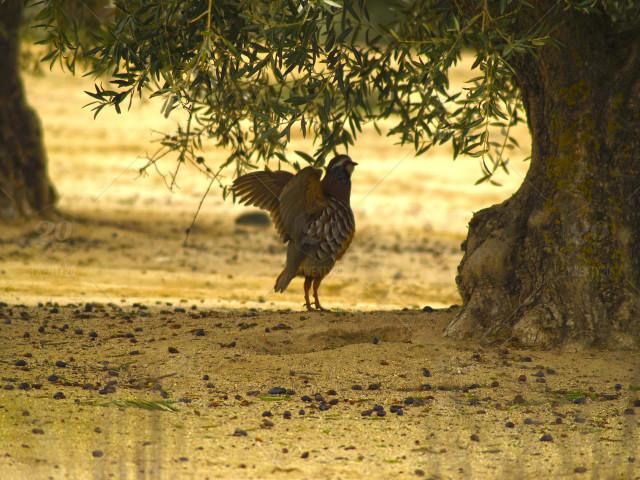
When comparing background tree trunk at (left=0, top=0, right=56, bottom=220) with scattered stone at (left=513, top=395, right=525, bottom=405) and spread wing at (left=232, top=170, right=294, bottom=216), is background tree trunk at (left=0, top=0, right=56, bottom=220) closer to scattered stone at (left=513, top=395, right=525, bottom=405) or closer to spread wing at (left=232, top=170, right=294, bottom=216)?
spread wing at (left=232, top=170, right=294, bottom=216)

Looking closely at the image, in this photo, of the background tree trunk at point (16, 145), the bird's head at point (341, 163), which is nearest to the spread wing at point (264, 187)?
the bird's head at point (341, 163)

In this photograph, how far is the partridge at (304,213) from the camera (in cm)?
621

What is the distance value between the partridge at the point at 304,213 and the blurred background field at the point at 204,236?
1.87m

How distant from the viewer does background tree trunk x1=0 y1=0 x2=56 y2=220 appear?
12578 mm

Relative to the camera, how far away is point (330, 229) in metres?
6.45

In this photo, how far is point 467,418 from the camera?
426 centimetres

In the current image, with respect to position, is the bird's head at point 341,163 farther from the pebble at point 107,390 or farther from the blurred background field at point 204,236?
the pebble at point 107,390

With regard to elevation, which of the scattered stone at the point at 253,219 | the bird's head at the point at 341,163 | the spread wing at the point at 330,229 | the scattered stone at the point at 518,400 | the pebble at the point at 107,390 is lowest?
the pebble at the point at 107,390

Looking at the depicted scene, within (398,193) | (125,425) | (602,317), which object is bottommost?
(125,425)

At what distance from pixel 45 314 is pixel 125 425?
3.21 m

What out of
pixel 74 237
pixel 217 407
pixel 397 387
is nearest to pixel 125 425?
pixel 217 407

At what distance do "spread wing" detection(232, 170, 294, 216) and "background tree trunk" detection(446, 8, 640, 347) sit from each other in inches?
75.0

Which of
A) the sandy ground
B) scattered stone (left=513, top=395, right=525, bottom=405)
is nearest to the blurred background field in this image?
the sandy ground

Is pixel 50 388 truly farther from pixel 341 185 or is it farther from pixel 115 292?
pixel 115 292
